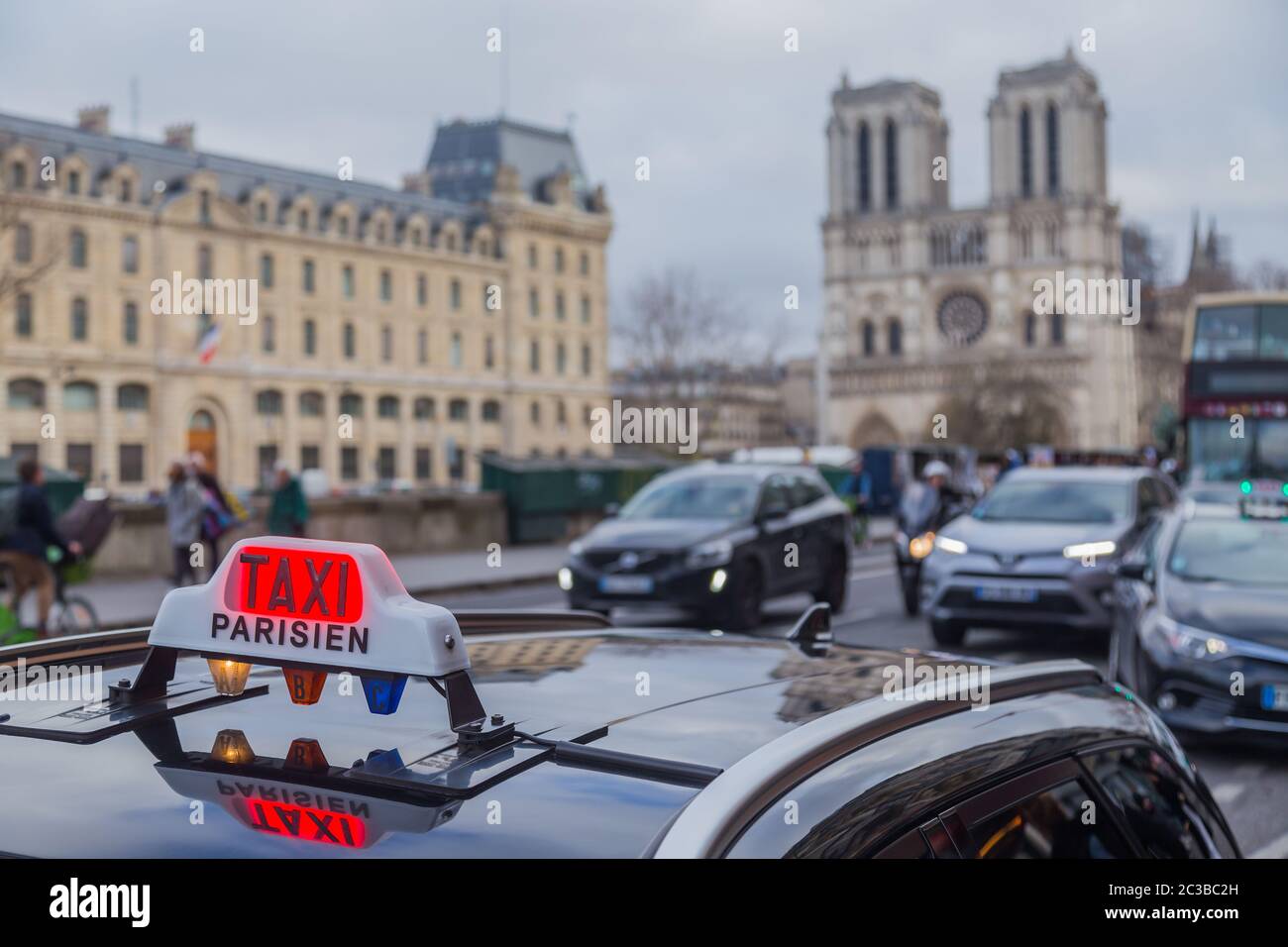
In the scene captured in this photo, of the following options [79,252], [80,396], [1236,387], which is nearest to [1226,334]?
[1236,387]

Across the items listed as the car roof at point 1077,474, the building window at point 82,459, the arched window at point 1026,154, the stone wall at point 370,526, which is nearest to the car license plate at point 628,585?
the car roof at point 1077,474

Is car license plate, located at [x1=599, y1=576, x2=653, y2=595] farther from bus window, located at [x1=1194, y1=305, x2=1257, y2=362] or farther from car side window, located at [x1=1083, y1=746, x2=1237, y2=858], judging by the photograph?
→ bus window, located at [x1=1194, y1=305, x2=1257, y2=362]

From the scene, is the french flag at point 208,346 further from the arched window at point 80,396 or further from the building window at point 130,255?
the building window at point 130,255

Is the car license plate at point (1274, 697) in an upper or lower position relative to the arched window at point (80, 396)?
lower

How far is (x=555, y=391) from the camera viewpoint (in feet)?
275

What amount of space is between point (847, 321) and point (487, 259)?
52.9 m

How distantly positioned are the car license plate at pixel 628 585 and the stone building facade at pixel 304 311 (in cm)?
4193

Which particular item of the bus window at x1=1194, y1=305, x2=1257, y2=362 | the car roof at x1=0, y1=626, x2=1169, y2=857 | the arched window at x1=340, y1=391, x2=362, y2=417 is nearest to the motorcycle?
the bus window at x1=1194, y1=305, x2=1257, y2=362

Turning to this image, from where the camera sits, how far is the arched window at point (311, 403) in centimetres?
7094

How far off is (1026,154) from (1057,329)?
15.1 m

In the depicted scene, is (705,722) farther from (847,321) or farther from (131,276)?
(847,321)

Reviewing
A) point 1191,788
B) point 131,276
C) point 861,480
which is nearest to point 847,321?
point 131,276

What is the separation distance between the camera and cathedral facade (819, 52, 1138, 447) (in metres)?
119

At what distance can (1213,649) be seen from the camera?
8.27 meters
